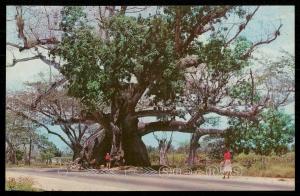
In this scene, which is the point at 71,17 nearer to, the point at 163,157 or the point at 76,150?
the point at 76,150

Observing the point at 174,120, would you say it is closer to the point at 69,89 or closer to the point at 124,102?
the point at 124,102

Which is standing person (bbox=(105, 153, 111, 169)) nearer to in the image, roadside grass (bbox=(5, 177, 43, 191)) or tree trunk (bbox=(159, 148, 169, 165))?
tree trunk (bbox=(159, 148, 169, 165))

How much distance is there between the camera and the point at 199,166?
8.36 metres

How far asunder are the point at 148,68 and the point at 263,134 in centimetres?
190

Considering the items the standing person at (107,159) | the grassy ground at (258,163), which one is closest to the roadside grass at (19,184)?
the standing person at (107,159)

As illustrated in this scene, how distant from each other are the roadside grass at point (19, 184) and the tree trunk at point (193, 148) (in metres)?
2.25

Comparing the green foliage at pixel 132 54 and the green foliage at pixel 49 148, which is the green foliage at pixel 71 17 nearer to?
the green foliage at pixel 132 54

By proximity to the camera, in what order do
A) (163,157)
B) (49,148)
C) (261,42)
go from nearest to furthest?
(261,42), (163,157), (49,148)

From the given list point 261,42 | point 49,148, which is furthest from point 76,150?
point 261,42

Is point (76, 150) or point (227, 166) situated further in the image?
point (76, 150)

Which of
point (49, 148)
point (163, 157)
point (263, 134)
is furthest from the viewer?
point (49, 148)

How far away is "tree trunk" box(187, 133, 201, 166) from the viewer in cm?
832

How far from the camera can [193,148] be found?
8.33m
